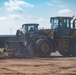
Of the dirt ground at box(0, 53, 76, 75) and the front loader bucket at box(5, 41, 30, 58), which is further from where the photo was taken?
the front loader bucket at box(5, 41, 30, 58)

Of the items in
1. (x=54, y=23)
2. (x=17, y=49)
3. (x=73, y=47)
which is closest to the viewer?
(x=17, y=49)

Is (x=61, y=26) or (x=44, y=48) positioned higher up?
(x=61, y=26)

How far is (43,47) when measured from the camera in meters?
23.4

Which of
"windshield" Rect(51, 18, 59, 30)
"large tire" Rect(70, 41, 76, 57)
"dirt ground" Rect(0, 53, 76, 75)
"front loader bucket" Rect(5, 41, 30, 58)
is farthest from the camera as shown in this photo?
"windshield" Rect(51, 18, 59, 30)

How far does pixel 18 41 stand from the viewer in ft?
76.9

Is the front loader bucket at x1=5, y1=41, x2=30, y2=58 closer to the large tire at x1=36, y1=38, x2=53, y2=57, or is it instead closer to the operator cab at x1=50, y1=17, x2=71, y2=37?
the large tire at x1=36, y1=38, x2=53, y2=57

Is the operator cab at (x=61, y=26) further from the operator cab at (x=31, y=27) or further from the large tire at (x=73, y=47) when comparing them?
the operator cab at (x=31, y=27)

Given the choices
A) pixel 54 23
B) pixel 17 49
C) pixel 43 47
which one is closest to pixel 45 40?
pixel 43 47

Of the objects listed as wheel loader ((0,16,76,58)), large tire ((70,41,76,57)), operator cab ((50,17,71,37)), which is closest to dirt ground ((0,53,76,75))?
wheel loader ((0,16,76,58))

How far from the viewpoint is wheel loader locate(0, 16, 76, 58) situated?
23.2 meters

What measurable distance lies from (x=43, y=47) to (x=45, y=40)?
64 centimetres

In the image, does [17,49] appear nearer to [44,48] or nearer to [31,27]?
[44,48]

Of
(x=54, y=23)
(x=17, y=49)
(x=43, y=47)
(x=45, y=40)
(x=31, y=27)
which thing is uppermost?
(x=54, y=23)

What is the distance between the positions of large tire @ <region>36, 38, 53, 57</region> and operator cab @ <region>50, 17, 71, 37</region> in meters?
1.68
